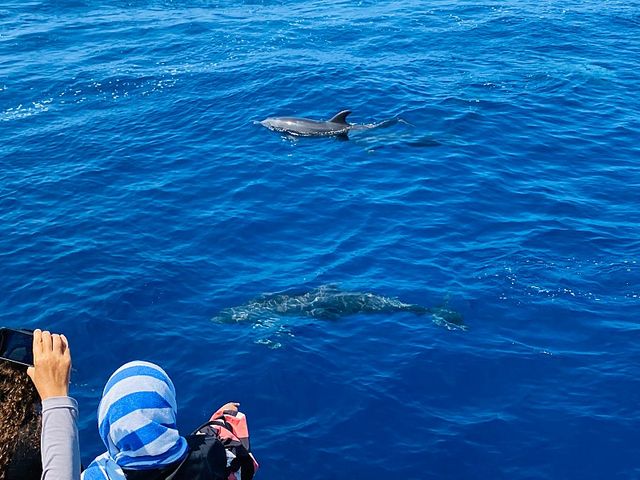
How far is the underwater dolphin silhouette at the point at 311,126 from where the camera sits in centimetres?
2159

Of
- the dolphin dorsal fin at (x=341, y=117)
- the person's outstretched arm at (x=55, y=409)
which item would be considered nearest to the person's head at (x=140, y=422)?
the person's outstretched arm at (x=55, y=409)

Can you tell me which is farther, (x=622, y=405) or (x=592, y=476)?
(x=622, y=405)

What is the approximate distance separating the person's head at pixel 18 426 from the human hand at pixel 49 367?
11 cm

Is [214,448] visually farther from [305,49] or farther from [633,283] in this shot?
[305,49]

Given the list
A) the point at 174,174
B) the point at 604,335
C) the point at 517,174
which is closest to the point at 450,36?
the point at 517,174

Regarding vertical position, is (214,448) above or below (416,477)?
above

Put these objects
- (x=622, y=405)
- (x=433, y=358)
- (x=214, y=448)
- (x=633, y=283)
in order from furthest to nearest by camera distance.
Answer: (x=633, y=283)
(x=433, y=358)
(x=622, y=405)
(x=214, y=448)

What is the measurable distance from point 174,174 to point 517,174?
8958mm

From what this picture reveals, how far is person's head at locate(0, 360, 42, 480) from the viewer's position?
444 cm

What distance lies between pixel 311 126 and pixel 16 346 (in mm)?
17617

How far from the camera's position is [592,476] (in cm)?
1009

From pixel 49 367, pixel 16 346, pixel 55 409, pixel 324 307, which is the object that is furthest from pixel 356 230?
pixel 55 409

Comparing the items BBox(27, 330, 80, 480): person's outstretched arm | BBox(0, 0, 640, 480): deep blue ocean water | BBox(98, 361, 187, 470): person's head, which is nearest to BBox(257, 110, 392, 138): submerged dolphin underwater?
BBox(0, 0, 640, 480): deep blue ocean water

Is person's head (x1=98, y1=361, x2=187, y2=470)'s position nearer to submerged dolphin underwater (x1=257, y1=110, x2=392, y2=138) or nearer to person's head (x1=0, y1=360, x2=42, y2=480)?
person's head (x1=0, y1=360, x2=42, y2=480)
